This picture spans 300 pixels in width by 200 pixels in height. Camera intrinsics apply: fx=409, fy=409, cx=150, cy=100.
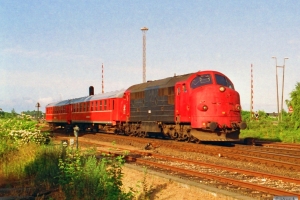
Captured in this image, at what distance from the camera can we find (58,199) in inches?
380

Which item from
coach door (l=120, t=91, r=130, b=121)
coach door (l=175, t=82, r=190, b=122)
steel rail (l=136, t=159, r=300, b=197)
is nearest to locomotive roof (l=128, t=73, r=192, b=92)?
coach door (l=175, t=82, r=190, b=122)

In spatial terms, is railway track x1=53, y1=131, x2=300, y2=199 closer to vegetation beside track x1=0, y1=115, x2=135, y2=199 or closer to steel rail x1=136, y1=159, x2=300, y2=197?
steel rail x1=136, y1=159, x2=300, y2=197

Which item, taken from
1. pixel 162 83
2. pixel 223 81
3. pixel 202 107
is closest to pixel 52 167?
pixel 202 107

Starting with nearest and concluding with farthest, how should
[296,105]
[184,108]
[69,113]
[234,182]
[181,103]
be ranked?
[234,182] < [184,108] < [181,103] < [296,105] < [69,113]

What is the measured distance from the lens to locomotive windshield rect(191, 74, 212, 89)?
20772 millimetres

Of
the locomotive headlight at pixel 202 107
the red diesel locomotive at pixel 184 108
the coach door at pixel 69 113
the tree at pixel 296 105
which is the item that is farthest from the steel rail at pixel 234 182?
the coach door at pixel 69 113

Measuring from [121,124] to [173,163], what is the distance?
55.3 feet

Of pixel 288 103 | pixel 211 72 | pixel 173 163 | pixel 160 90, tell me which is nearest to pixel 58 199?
pixel 173 163

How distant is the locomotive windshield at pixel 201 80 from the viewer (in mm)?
20772

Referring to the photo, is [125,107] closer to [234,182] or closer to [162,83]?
[162,83]

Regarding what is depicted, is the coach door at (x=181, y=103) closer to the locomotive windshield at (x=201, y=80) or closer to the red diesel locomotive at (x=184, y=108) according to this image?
the red diesel locomotive at (x=184, y=108)

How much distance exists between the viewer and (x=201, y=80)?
20891 millimetres

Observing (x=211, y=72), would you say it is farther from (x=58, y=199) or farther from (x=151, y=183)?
(x=58, y=199)

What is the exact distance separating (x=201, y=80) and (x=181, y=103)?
5.27ft
